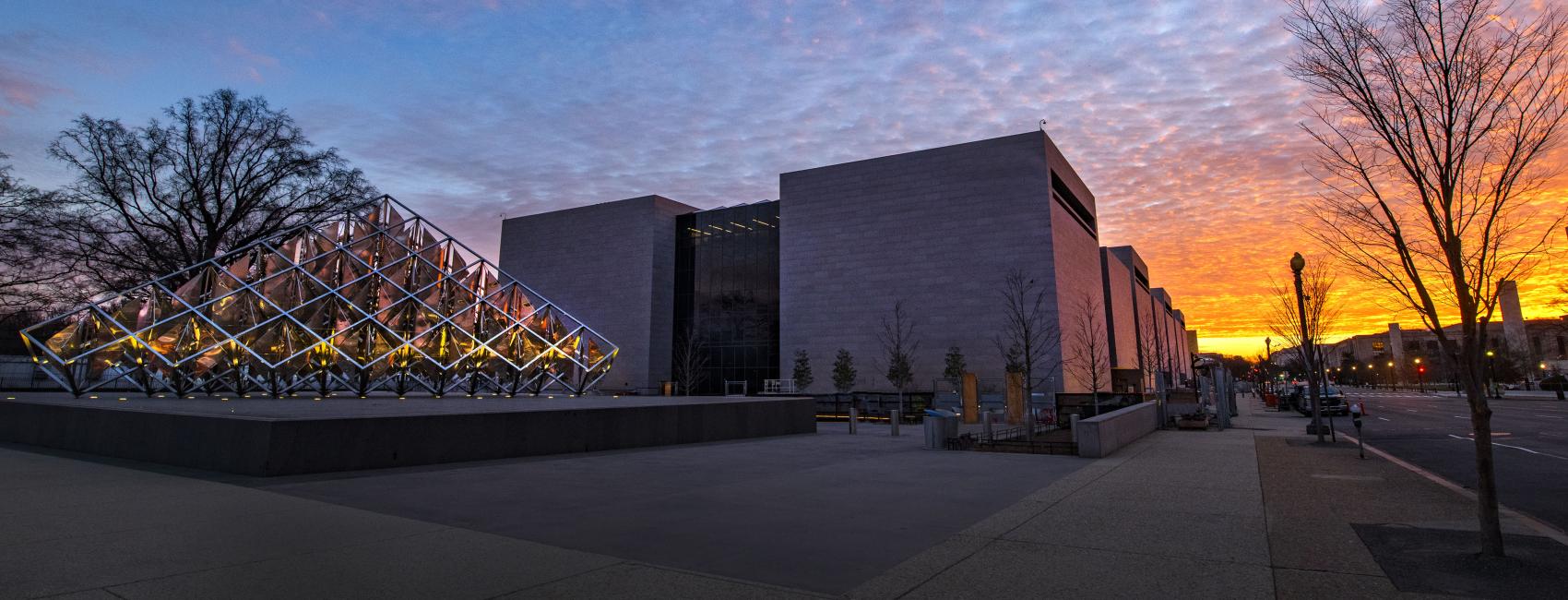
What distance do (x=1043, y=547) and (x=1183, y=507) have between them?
330 cm

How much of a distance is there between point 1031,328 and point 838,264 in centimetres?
1485

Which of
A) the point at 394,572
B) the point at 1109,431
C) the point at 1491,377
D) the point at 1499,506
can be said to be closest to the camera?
the point at 394,572

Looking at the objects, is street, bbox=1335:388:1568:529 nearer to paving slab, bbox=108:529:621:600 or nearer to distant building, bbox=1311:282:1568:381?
paving slab, bbox=108:529:621:600

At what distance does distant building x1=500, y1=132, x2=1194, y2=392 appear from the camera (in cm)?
4591

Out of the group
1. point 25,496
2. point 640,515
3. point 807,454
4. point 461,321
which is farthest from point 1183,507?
point 461,321

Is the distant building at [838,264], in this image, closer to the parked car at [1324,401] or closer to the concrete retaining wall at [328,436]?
the parked car at [1324,401]

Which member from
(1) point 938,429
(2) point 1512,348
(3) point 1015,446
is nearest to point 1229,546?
(1) point 938,429

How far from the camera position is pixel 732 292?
58.6 metres

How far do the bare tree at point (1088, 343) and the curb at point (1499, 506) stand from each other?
30610 millimetres

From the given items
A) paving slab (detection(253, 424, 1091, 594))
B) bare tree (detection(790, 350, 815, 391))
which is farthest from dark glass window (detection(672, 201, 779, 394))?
paving slab (detection(253, 424, 1091, 594))

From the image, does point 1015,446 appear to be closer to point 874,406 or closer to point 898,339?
point 874,406

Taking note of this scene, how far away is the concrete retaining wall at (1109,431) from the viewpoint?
14.2m

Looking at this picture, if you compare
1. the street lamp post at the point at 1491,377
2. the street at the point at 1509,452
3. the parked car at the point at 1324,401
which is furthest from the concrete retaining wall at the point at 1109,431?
the street lamp post at the point at 1491,377

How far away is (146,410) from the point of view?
11766 millimetres
